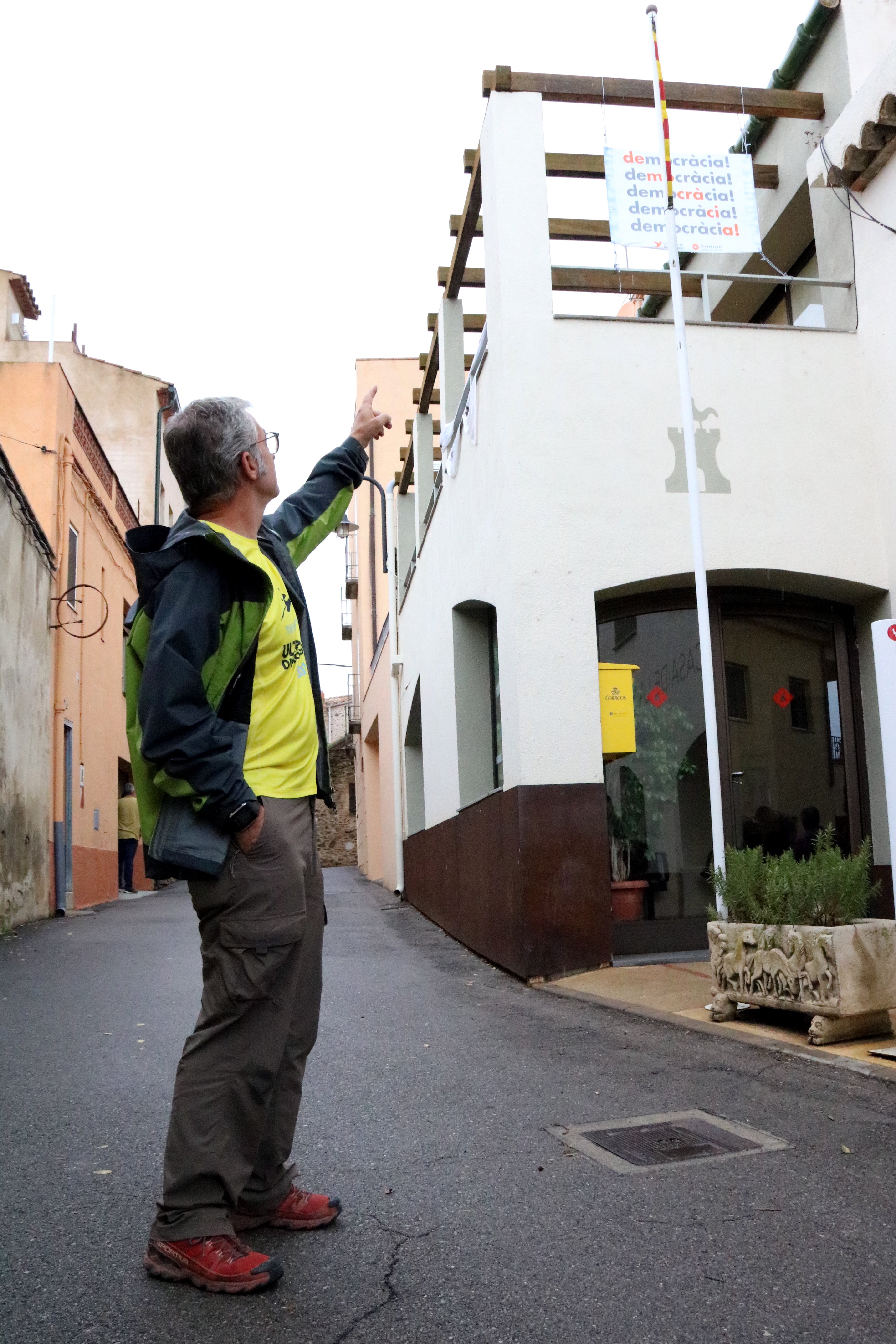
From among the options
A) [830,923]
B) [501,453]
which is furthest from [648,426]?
[830,923]

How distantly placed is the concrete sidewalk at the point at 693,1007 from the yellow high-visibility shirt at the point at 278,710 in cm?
254

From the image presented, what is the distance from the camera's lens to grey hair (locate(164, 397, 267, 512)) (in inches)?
112

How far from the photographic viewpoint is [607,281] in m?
10.0

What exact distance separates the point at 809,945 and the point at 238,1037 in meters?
2.92

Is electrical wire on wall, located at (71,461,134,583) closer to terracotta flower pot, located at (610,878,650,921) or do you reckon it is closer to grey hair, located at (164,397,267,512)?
terracotta flower pot, located at (610,878,650,921)

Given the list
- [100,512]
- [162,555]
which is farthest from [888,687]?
[100,512]

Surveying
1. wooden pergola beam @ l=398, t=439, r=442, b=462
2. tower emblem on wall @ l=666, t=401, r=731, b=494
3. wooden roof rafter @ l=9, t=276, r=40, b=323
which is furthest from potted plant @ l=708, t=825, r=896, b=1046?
wooden roof rafter @ l=9, t=276, r=40, b=323

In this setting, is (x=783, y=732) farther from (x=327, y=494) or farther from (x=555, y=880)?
(x=327, y=494)

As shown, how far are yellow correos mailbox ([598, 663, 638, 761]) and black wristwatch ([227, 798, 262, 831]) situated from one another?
5.11 metres

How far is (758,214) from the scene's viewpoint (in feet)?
31.1

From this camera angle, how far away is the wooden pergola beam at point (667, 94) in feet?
26.5

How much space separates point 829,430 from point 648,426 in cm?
125

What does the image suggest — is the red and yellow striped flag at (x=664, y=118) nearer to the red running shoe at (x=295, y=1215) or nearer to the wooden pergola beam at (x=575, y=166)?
the wooden pergola beam at (x=575, y=166)

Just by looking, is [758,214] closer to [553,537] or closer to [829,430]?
[829,430]
